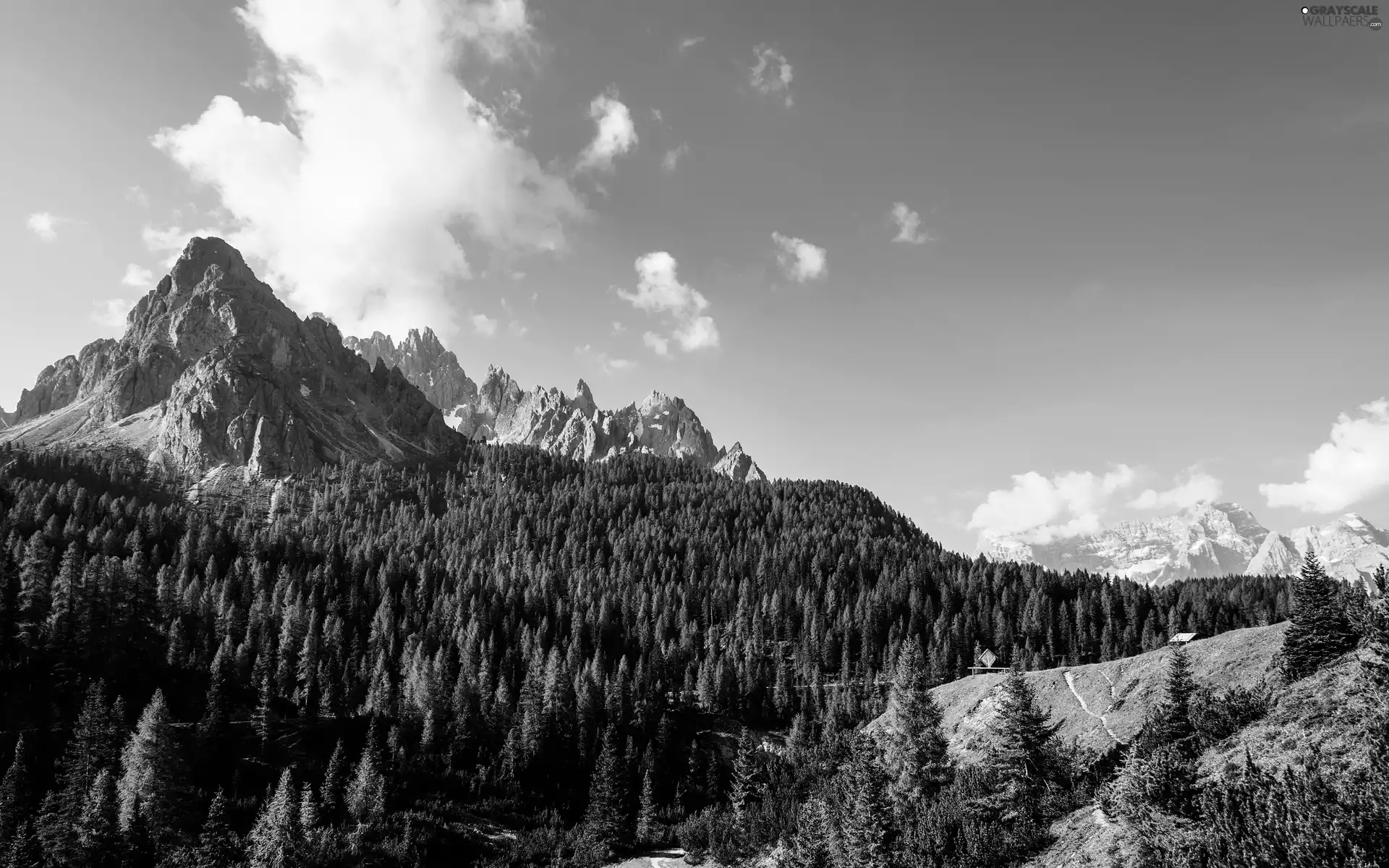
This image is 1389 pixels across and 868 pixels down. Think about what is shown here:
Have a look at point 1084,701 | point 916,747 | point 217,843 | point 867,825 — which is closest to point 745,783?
point 916,747

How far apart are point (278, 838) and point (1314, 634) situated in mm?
76541

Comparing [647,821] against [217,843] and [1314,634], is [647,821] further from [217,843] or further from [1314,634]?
[1314,634]

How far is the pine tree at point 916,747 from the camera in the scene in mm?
63781

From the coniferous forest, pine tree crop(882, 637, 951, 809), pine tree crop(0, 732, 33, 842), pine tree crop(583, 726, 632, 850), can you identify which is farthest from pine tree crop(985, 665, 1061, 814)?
pine tree crop(0, 732, 33, 842)

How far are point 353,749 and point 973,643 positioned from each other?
4420 inches

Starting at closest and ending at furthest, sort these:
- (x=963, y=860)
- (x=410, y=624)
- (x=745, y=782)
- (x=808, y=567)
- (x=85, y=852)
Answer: (x=963, y=860) < (x=85, y=852) < (x=745, y=782) < (x=410, y=624) < (x=808, y=567)

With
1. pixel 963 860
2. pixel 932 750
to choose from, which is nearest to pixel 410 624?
pixel 932 750

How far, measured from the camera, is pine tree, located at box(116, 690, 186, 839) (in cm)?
6731

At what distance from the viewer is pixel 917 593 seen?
163m

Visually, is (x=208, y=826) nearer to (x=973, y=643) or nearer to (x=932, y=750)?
(x=932, y=750)

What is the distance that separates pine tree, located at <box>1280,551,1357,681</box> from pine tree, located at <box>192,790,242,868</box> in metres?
80.2

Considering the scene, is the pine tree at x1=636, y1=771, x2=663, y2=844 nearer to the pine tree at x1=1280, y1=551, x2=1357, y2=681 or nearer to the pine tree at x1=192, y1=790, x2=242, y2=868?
the pine tree at x1=192, y1=790, x2=242, y2=868

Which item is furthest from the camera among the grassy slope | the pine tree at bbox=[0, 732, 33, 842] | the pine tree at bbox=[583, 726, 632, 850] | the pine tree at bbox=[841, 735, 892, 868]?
the pine tree at bbox=[583, 726, 632, 850]

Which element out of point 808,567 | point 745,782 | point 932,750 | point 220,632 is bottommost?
point 745,782
